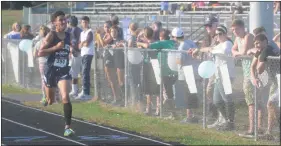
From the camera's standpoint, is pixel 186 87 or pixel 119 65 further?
pixel 119 65

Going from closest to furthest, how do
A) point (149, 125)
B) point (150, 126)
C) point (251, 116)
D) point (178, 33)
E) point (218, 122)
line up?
point (251, 116) < point (218, 122) < point (150, 126) < point (149, 125) < point (178, 33)

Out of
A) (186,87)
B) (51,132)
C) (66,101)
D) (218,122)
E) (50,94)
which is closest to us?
(66,101)

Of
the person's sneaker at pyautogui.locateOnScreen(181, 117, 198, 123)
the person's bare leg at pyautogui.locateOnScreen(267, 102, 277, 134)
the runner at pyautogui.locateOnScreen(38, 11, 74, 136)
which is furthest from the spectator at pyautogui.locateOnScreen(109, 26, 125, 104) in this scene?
the person's bare leg at pyautogui.locateOnScreen(267, 102, 277, 134)

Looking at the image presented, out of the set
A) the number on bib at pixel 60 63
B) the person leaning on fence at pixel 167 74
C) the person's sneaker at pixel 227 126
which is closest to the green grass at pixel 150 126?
the person's sneaker at pixel 227 126

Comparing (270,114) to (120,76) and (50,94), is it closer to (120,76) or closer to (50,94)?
(50,94)

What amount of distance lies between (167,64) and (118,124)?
158cm

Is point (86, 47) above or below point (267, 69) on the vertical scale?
above

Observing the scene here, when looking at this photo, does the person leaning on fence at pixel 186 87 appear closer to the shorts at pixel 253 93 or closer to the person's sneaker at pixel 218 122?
the person's sneaker at pixel 218 122

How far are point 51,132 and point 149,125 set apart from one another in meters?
1.89

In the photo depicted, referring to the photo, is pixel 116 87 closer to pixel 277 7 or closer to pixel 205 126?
pixel 205 126

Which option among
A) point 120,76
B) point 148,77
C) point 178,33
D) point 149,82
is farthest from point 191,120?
point 120,76

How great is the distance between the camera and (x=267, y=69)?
11.9m

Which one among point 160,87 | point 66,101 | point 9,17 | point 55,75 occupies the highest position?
point 9,17

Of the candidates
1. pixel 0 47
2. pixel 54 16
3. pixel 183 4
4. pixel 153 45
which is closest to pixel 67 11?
pixel 183 4
